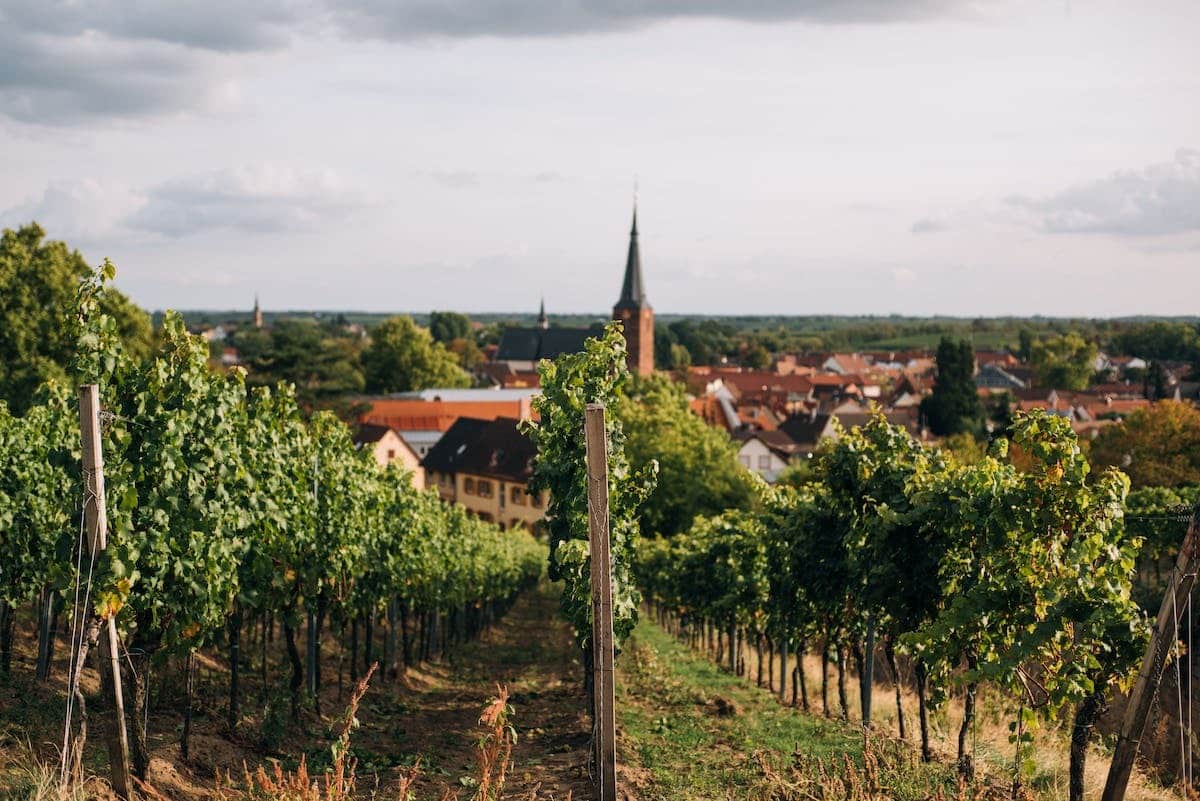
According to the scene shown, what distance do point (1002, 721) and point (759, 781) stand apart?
8.19 m

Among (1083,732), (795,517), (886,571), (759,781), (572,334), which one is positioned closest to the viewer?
(1083,732)

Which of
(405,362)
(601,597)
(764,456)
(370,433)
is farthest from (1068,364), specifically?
(601,597)

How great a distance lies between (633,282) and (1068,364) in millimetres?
53776

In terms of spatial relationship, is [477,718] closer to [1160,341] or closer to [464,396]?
[464,396]

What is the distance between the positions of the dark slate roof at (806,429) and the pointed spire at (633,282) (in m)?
19.8

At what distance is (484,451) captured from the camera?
63625mm

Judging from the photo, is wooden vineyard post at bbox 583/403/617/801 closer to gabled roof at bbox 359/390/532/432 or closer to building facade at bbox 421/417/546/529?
building facade at bbox 421/417/546/529

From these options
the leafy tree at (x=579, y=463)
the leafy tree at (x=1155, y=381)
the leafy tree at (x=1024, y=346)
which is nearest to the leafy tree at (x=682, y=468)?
the leafy tree at (x=1155, y=381)

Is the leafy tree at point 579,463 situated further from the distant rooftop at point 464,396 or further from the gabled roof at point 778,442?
the distant rooftop at point 464,396

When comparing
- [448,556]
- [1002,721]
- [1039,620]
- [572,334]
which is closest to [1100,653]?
Result: [1039,620]

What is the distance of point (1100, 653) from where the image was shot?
860 centimetres

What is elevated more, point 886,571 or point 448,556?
Result: point 886,571

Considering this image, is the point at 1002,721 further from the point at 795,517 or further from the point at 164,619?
the point at 164,619

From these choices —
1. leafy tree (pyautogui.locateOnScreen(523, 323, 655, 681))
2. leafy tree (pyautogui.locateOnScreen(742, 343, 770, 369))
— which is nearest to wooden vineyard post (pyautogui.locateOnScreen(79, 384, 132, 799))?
leafy tree (pyautogui.locateOnScreen(523, 323, 655, 681))
